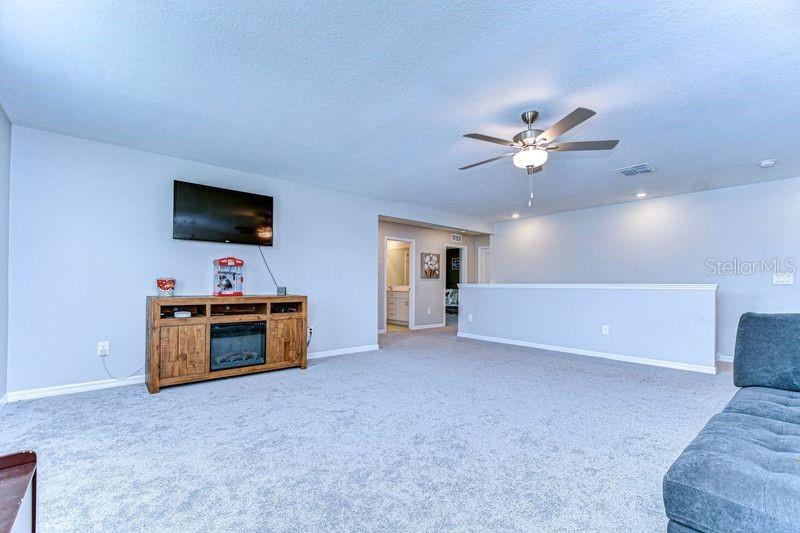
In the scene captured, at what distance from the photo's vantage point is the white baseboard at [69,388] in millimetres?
3150

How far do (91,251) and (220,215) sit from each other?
1178 mm

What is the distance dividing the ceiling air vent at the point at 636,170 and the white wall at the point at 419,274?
406 centimetres

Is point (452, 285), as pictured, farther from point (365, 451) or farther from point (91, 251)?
point (365, 451)

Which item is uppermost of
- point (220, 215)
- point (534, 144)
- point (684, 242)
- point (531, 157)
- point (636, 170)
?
point (636, 170)

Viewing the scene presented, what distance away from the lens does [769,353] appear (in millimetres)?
2033

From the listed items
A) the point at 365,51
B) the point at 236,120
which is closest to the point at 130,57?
the point at 236,120

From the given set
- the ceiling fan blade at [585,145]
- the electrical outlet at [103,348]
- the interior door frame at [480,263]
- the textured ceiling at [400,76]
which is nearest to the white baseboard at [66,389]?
the electrical outlet at [103,348]

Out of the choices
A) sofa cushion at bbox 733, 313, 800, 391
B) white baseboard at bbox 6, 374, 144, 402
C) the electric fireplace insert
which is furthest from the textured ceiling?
white baseboard at bbox 6, 374, 144, 402

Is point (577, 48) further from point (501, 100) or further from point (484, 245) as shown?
point (484, 245)

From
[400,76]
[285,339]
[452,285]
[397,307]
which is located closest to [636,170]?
[400,76]

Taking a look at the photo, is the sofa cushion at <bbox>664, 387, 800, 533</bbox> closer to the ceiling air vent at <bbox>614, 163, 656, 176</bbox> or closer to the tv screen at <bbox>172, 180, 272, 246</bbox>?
the ceiling air vent at <bbox>614, 163, 656, 176</bbox>

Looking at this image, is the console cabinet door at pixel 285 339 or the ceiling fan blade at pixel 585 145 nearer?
the ceiling fan blade at pixel 585 145

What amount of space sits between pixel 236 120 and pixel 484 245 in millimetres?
6892

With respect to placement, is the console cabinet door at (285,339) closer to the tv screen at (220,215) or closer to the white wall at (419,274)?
the tv screen at (220,215)
